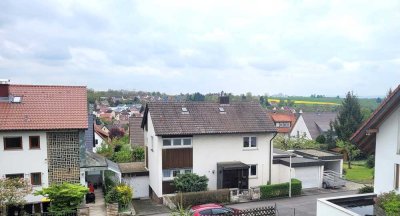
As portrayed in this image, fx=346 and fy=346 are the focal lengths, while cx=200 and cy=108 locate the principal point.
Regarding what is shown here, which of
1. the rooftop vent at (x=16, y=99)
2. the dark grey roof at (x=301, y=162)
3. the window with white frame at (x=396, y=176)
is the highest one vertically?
the rooftop vent at (x=16, y=99)

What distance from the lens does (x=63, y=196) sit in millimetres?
22750

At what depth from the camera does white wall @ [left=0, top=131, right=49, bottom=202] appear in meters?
24.0

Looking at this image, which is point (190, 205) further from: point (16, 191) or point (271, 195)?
point (16, 191)

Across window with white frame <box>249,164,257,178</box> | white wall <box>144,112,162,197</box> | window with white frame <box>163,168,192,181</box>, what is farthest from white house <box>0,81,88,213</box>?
window with white frame <box>249,164,257,178</box>

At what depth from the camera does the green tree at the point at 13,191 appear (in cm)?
2171

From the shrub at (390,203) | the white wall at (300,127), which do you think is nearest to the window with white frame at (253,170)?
the shrub at (390,203)

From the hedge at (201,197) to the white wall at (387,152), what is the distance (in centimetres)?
1513

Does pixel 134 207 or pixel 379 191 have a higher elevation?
pixel 379 191

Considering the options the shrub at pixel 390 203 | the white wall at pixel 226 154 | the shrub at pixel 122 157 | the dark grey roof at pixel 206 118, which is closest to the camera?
the shrub at pixel 390 203

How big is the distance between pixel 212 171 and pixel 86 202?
35.7 feet

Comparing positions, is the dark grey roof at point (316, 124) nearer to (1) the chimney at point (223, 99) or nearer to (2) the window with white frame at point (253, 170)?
(2) the window with white frame at point (253, 170)

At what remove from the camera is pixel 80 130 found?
83.9 ft

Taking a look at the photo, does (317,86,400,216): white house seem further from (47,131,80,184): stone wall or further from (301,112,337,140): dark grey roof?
(301,112,337,140): dark grey roof

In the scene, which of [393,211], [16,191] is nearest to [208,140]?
[16,191]
